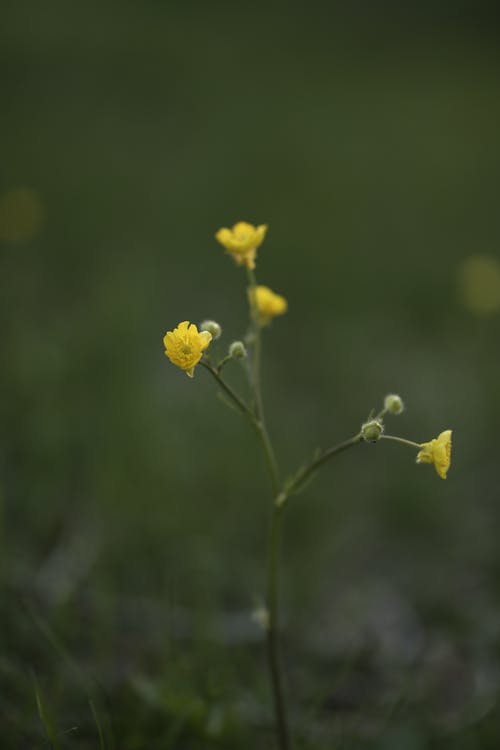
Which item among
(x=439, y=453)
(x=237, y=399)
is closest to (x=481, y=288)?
(x=439, y=453)

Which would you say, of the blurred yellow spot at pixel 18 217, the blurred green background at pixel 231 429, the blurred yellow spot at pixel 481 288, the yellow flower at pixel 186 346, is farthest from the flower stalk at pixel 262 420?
the blurred yellow spot at pixel 481 288

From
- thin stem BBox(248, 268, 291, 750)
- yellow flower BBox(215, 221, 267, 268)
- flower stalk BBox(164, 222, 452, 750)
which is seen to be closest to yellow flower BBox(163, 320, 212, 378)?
flower stalk BBox(164, 222, 452, 750)

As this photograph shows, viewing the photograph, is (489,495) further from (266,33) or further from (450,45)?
(450,45)

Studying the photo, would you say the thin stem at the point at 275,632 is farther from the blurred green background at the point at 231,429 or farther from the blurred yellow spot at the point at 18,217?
the blurred yellow spot at the point at 18,217

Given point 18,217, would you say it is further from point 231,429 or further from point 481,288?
point 481,288

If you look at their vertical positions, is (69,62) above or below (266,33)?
below

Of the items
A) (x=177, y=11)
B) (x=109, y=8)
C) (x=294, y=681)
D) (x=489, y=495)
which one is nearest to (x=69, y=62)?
(x=109, y=8)
